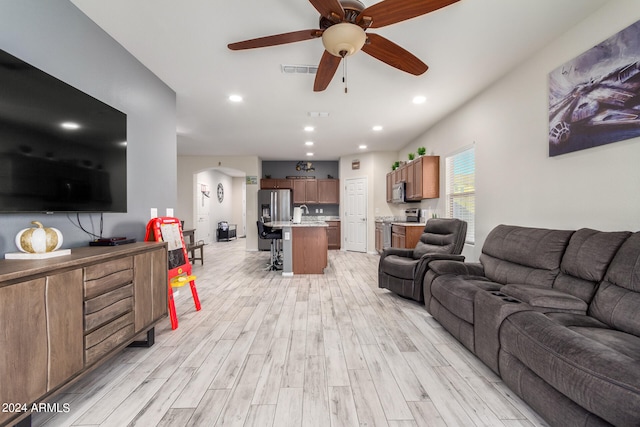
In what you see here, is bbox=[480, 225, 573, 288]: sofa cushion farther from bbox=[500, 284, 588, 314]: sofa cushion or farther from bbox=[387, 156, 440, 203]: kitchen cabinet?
bbox=[387, 156, 440, 203]: kitchen cabinet

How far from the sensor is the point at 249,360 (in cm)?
211

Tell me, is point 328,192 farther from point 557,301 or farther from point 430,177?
point 557,301

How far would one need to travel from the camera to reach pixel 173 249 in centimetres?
290

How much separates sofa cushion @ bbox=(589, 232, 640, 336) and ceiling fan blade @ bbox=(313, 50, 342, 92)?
2.28 m

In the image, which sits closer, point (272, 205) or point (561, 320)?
point (561, 320)

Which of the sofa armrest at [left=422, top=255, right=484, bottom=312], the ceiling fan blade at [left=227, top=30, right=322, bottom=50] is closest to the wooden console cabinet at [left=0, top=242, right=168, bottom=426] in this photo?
the ceiling fan blade at [left=227, top=30, right=322, bottom=50]

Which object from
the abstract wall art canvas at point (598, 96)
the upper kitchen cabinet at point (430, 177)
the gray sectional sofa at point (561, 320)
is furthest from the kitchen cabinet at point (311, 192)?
the abstract wall art canvas at point (598, 96)

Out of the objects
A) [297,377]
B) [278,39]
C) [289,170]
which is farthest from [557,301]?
[289,170]

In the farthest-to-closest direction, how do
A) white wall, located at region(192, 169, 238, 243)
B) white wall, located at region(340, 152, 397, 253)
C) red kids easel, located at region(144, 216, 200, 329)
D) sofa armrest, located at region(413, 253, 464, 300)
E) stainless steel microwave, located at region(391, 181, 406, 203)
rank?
1. white wall, located at region(192, 169, 238, 243)
2. white wall, located at region(340, 152, 397, 253)
3. stainless steel microwave, located at region(391, 181, 406, 203)
4. sofa armrest, located at region(413, 253, 464, 300)
5. red kids easel, located at region(144, 216, 200, 329)

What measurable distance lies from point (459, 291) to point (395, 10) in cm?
212

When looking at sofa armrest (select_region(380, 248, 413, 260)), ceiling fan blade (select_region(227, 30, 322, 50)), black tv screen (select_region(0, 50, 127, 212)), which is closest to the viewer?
black tv screen (select_region(0, 50, 127, 212))

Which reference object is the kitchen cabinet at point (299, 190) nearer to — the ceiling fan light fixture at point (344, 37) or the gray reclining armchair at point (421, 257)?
the gray reclining armchair at point (421, 257)

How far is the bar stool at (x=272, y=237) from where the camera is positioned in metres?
5.23

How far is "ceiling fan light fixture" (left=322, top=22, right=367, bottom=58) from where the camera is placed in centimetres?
168
